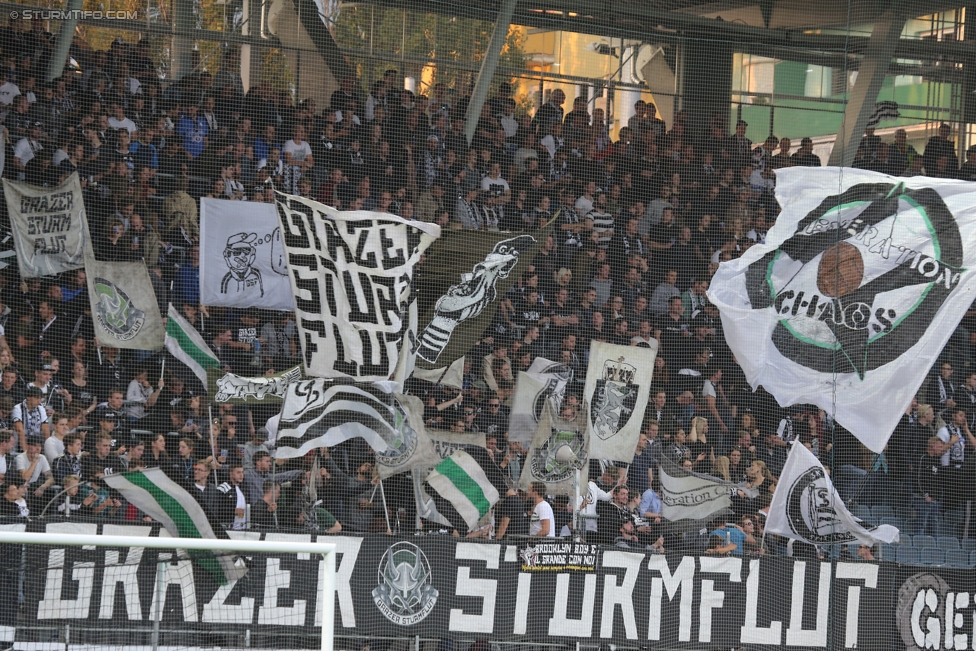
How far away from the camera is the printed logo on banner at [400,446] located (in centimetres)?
1173

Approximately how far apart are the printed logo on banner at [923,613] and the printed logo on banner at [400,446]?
4405 mm

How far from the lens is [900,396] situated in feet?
36.7

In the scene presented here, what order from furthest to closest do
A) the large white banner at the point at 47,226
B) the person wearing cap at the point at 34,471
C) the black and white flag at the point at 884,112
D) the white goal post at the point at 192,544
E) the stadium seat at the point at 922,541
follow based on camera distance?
the black and white flag at the point at 884,112
the stadium seat at the point at 922,541
the large white banner at the point at 47,226
the person wearing cap at the point at 34,471
the white goal post at the point at 192,544

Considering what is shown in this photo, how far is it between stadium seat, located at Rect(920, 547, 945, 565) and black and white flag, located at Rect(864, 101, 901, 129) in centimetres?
589

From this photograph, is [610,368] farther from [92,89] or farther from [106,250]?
[92,89]

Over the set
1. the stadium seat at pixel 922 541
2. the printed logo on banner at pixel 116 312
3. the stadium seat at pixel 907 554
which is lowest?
the stadium seat at pixel 907 554

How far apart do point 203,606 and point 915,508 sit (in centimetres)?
703

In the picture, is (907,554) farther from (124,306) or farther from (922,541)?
Result: (124,306)

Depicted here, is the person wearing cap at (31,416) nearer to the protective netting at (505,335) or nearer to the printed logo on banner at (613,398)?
the protective netting at (505,335)

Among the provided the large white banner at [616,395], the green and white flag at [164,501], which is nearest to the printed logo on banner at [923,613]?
the large white banner at [616,395]

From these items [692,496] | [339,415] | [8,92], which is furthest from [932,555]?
[8,92]

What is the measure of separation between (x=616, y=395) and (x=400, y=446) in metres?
2.38

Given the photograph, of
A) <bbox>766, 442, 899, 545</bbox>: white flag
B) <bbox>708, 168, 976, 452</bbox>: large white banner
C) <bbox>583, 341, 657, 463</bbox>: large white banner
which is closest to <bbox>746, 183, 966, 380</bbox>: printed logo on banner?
<bbox>708, 168, 976, 452</bbox>: large white banner

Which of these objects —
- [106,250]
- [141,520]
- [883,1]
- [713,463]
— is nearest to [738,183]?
[883,1]
